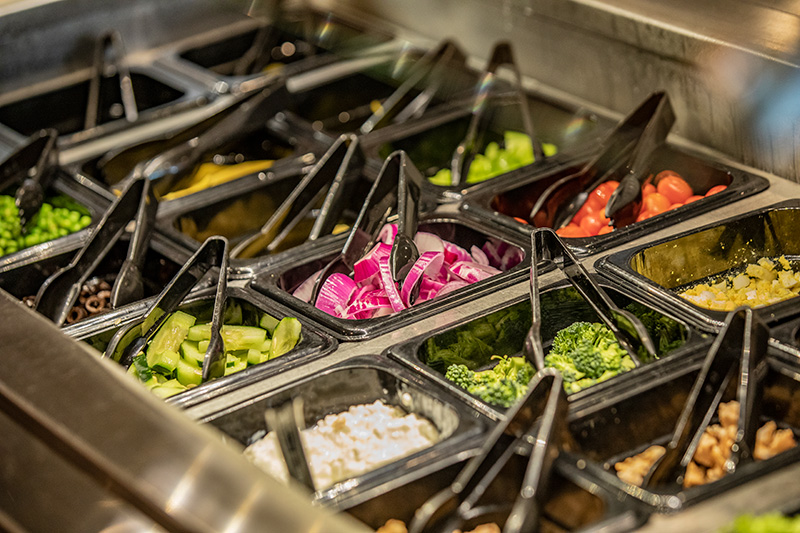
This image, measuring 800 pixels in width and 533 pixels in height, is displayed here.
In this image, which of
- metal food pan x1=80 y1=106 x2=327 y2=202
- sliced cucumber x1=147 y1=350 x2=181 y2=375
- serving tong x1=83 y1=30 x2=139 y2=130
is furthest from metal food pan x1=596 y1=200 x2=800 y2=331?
serving tong x1=83 y1=30 x2=139 y2=130

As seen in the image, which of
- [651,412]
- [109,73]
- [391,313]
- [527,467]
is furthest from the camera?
[109,73]

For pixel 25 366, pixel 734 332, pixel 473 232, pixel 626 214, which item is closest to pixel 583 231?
pixel 626 214

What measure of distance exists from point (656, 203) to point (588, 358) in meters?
0.82

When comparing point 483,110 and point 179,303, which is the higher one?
point 483,110

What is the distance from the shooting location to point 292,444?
1.43 metres

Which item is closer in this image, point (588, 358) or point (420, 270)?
point (588, 358)

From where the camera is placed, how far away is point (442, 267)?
7.57 feet

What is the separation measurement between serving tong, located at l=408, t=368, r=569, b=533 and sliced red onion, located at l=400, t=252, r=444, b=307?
62cm

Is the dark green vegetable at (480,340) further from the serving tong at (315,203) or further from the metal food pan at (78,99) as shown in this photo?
the metal food pan at (78,99)

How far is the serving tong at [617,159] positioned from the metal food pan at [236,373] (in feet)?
2.82

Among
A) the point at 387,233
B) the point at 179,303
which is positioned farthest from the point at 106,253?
the point at 387,233

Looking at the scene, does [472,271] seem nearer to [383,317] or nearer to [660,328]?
[383,317]

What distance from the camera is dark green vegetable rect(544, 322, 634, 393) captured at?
74.0 inches

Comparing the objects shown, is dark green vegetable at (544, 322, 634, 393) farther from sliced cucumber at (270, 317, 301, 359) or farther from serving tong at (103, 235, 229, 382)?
serving tong at (103, 235, 229, 382)
